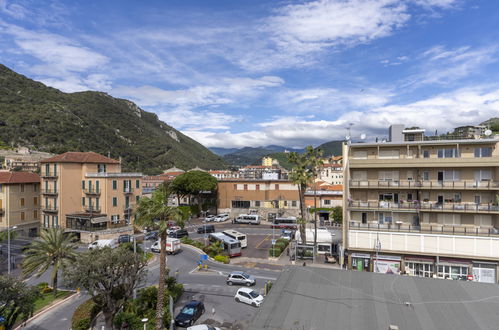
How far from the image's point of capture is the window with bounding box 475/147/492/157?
3500cm

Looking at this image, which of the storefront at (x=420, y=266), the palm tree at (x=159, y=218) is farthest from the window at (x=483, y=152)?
the palm tree at (x=159, y=218)

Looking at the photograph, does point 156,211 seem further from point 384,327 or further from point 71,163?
point 71,163

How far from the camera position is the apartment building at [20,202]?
5284cm

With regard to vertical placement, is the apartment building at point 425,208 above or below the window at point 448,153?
below

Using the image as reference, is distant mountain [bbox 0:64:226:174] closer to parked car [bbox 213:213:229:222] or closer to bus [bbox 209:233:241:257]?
parked car [bbox 213:213:229:222]

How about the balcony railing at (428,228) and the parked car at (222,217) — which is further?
the parked car at (222,217)

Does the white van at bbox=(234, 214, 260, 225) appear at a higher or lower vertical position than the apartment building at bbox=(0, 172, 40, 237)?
lower

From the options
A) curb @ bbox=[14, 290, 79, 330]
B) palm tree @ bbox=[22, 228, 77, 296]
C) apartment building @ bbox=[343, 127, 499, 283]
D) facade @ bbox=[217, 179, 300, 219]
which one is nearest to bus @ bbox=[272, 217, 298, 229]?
facade @ bbox=[217, 179, 300, 219]

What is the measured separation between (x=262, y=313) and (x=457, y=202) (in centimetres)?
3050

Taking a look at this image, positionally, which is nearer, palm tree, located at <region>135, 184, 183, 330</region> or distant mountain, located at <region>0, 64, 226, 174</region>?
palm tree, located at <region>135, 184, 183, 330</region>

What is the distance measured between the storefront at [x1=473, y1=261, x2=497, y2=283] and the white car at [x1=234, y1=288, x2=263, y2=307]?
75.3 feet

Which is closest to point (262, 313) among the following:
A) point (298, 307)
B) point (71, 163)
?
point (298, 307)

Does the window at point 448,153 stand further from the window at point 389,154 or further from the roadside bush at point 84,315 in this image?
the roadside bush at point 84,315

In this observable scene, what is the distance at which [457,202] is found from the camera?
114ft
